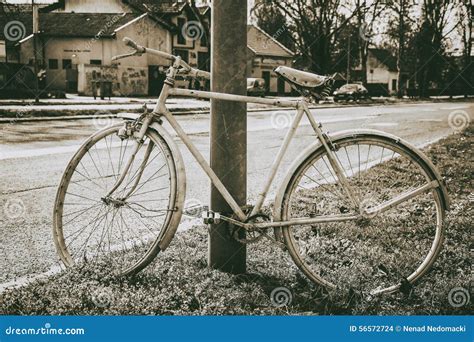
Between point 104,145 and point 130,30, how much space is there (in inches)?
1413

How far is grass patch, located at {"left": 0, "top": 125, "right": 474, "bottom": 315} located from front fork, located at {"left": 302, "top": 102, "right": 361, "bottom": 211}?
0.52m

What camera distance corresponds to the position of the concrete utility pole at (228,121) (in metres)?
3.12

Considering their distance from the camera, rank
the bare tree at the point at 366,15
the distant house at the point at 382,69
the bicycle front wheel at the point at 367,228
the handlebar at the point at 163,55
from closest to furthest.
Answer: the handlebar at the point at 163,55 < the bicycle front wheel at the point at 367,228 < the bare tree at the point at 366,15 < the distant house at the point at 382,69

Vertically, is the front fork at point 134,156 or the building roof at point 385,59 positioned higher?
the building roof at point 385,59

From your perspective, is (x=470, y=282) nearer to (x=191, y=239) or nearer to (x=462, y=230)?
(x=462, y=230)

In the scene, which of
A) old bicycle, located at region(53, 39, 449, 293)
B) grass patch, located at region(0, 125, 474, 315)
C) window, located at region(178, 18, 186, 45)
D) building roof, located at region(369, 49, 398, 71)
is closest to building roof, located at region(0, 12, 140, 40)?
window, located at region(178, 18, 186, 45)

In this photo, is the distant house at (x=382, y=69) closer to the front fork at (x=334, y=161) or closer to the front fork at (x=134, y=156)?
the front fork at (x=334, y=161)

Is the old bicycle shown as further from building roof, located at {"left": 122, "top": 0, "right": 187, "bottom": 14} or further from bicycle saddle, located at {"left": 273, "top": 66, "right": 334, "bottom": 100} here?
building roof, located at {"left": 122, "top": 0, "right": 187, "bottom": 14}

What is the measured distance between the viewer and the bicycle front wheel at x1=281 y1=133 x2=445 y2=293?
9.83 feet

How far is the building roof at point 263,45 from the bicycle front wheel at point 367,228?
157ft

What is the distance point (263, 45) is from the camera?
5325 centimetres

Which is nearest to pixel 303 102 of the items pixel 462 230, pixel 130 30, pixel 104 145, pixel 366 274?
pixel 366 274

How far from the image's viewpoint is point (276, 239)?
10.0 ft

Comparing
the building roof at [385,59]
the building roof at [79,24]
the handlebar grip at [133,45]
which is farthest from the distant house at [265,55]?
the handlebar grip at [133,45]
